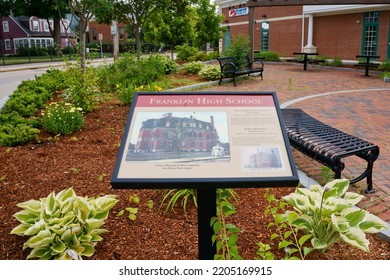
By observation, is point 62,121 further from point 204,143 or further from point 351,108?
point 351,108

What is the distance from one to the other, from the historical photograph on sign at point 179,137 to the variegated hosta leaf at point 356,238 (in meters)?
→ 1.11

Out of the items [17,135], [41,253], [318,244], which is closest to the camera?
[318,244]

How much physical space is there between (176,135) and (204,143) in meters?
0.17

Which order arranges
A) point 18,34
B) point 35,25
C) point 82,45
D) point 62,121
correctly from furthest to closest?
point 35,25
point 18,34
point 82,45
point 62,121

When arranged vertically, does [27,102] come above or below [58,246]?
above

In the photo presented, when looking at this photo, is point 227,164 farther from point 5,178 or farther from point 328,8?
point 328,8

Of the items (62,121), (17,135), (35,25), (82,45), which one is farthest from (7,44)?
(17,135)

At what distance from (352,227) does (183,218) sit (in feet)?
4.73

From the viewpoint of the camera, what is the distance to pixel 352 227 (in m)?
2.74

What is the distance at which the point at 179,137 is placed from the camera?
2.29 m

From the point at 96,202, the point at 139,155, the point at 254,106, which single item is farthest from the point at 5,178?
the point at 254,106

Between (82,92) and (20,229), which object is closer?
(20,229)

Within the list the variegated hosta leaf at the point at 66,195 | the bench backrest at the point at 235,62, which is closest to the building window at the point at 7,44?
the bench backrest at the point at 235,62

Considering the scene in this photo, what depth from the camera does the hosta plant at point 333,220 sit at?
2.68 m
